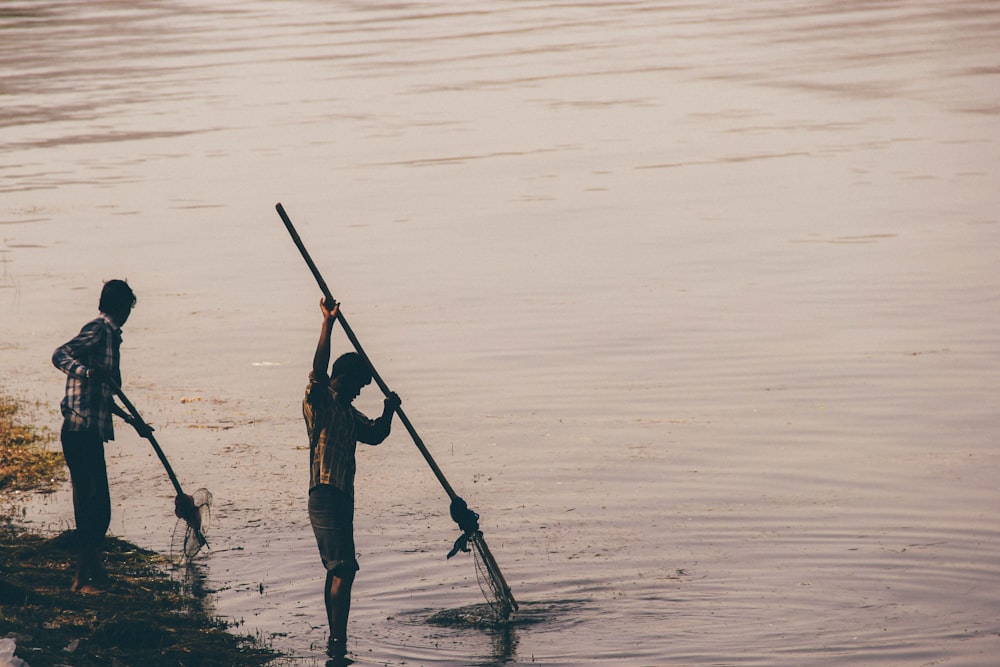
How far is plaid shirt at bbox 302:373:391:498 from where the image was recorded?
820 cm

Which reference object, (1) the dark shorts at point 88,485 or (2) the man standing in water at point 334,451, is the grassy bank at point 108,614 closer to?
(1) the dark shorts at point 88,485

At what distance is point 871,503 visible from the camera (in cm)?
1122

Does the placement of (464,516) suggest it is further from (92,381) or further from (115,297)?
(115,297)

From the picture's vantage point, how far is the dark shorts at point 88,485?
29.4 ft

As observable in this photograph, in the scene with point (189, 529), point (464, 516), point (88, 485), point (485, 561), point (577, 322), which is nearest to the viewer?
point (464, 516)

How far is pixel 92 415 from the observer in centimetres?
894

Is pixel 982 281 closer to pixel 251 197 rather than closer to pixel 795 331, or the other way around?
pixel 795 331

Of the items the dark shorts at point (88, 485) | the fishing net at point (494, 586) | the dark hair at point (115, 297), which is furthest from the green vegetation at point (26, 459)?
the fishing net at point (494, 586)

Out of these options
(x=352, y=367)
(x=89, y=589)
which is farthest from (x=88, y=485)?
(x=352, y=367)

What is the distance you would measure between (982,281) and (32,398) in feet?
31.4

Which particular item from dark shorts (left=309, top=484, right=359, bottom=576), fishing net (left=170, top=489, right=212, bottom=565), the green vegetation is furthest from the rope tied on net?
the green vegetation

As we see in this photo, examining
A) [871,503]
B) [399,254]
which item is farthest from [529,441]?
[399,254]

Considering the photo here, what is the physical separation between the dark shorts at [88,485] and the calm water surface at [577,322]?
82 cm

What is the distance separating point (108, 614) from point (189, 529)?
1.19 m
